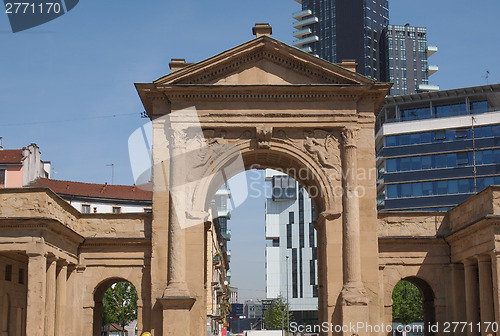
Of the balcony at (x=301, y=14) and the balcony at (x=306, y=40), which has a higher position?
the balcony at (x=301, y=14)

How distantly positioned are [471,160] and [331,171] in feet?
182

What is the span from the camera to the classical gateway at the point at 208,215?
3772 cm

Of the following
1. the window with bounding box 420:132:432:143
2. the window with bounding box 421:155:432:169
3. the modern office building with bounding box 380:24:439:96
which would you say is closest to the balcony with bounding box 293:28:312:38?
the modern office building with bounding box 380:24:439:96

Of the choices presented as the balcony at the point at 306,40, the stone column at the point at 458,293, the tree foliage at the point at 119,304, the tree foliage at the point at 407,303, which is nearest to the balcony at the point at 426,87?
the balcony at the point at 306,40

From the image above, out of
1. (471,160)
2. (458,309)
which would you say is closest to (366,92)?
(458,309)

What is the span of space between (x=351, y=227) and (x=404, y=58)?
138469mm

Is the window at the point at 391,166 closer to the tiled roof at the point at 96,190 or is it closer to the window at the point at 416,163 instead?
the window at the point at 416,163

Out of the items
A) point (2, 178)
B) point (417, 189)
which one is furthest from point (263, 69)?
point (417, 189)

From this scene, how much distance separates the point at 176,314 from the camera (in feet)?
121

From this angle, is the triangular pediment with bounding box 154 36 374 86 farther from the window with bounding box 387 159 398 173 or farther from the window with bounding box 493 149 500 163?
the window with bounding box 387 159 398 173

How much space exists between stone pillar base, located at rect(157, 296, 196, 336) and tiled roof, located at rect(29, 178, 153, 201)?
40.5 m

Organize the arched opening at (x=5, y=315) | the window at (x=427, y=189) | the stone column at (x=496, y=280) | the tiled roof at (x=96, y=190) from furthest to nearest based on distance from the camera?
the window at (x=427, y=189), the tiled roof at (x=96, y=190), the arched opening at (x=5, y=315), the stone column at (x=496, y=280)

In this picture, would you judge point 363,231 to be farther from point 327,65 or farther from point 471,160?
point 471,160

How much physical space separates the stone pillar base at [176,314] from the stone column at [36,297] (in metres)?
6.12
